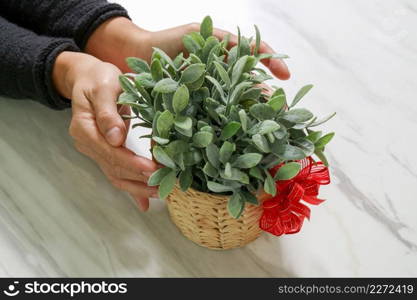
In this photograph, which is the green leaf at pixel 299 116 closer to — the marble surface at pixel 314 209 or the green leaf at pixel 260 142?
the green leaf at pixel 260 142

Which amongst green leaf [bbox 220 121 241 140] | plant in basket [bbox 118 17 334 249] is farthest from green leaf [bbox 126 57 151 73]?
green leaf [bbox 220 121 241 140]

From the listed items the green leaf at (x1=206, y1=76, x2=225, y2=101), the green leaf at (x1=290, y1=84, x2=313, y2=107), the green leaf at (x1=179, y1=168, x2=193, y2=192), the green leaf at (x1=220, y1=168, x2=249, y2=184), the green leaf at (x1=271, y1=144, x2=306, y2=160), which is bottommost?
the green leaf at (x1=179, y1=168, x2=193, y2=192)

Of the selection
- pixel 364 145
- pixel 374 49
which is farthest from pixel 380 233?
pixel 374 49

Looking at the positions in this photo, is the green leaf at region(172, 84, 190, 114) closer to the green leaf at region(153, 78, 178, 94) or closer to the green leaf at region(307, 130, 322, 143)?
the green leaf at region(153, 78, 178, 94)

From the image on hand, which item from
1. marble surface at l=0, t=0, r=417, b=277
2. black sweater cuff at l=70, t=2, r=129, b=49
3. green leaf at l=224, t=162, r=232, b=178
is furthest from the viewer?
black sweater cuff at l=70, t=2, r=129, b=49

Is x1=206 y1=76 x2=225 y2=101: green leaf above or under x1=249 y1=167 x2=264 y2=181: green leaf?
above

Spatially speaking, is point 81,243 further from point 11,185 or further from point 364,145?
point 364,145

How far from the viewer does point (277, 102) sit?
0.43 meters

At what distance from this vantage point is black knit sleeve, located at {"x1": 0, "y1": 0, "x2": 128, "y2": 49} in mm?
654

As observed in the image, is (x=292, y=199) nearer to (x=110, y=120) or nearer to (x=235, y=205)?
(x=235, y=205)

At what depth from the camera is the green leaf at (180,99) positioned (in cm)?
42

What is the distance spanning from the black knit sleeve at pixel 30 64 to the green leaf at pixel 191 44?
196 mm

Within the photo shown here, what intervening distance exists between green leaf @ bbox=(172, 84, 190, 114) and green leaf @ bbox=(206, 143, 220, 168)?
0.04 metres

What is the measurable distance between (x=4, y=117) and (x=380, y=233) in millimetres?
476
